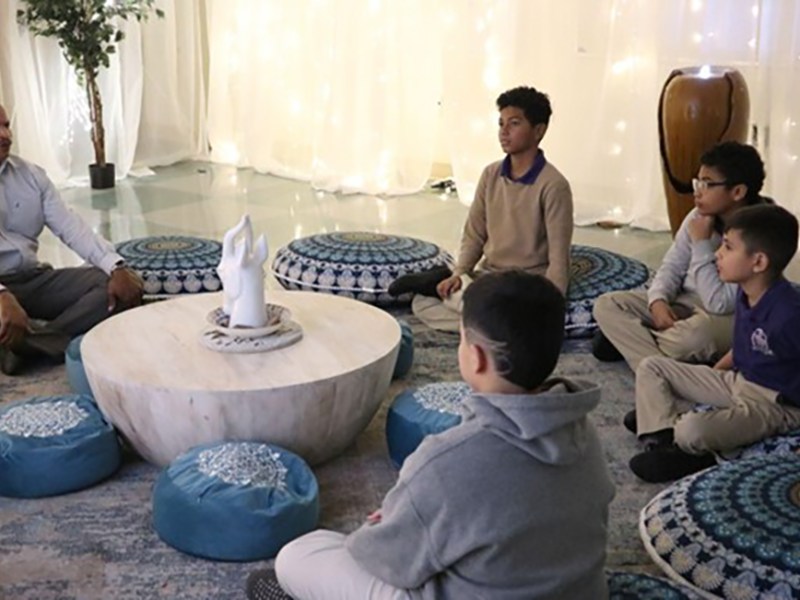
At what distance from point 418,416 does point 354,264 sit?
1.44 m

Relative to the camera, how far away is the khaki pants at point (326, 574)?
156 cm

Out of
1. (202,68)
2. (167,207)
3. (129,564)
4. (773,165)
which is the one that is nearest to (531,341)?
(129,564)

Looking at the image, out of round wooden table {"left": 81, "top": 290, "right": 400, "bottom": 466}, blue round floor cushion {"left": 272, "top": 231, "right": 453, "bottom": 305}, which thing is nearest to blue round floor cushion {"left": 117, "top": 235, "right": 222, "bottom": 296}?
blue round floor cushion {"left": 272, "top": 231, "right": 453, "bottom": 305}

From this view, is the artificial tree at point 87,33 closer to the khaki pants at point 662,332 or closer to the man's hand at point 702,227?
the khaki pants at point 662,332

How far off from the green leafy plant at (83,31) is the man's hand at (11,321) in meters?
3.12

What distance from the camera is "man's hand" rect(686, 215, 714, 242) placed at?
2.99 m

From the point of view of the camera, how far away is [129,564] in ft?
6.73

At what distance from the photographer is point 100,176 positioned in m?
6.21

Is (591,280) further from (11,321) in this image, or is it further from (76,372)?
(11,321)

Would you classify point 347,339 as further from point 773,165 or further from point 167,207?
point 167,207

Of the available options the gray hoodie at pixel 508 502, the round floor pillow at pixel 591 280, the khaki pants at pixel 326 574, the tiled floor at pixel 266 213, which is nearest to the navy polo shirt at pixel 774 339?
the round floor pillow at pixel 591 280

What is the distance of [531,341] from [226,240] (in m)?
1.28

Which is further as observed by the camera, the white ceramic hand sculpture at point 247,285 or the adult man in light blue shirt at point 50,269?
the adult man in light blue shirt at point 50,269

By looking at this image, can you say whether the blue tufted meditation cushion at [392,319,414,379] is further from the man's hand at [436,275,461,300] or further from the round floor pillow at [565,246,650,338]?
the round floor pillow at [565,246,650,338]
